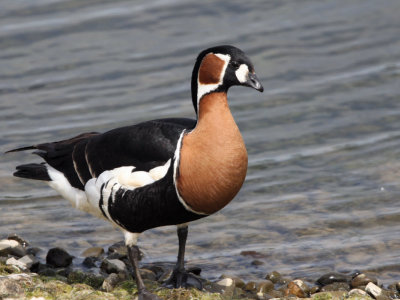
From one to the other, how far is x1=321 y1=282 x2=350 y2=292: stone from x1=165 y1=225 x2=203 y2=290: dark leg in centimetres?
109

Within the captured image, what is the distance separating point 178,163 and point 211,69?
823mm

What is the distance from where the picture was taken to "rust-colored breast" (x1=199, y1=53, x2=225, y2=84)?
6734mm

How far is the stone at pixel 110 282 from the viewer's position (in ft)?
23.0

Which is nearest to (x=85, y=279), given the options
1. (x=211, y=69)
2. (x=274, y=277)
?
(x=274, y=277)

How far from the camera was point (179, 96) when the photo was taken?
11.8 m

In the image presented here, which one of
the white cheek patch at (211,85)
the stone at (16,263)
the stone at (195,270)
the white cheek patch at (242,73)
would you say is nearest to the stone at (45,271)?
the stone at (16,263)

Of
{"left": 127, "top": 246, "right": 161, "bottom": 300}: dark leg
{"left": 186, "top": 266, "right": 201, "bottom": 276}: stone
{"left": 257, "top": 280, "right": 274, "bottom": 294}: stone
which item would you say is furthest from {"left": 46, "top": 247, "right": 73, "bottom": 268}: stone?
{"left": 257, "top": 280, "right": 274, "bottom": 294}: stone

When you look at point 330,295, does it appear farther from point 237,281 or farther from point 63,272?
point 63,272

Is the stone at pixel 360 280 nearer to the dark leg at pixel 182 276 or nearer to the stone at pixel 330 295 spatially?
the stone at pixel 330 295

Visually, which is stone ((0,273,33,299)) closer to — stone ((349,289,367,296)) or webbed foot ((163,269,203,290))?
webbed foot ((163,269,203,290))

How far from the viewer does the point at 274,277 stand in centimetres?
764

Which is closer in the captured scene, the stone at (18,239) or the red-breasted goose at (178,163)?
the red-breasted goose at (178,163)

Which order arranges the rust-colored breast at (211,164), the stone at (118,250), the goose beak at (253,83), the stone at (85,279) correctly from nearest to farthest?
the rust-colored breast at (211,164) → the goose beak at (253,83) → the stone at (85,279) → the stone at (118,250)

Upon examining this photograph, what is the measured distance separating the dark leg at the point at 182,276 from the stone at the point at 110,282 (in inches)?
18.2
